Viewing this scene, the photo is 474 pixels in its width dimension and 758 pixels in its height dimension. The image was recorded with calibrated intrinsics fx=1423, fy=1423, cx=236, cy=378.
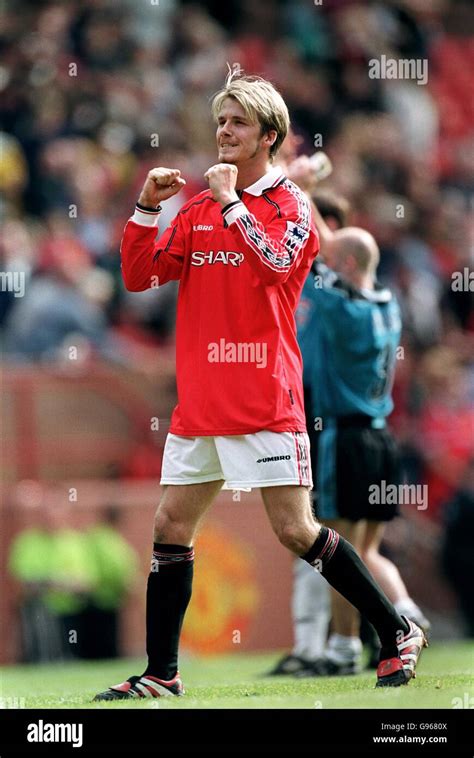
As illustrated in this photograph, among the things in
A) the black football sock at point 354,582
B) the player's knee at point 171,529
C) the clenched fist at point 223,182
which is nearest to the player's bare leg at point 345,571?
the black football sock at point 354,582

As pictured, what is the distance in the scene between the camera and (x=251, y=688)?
6559 millimetres

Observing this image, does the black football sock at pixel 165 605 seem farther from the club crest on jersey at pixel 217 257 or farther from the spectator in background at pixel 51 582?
the spectator in background at pixel 51 582

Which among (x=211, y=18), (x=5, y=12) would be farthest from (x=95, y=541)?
(x=211, y=18)

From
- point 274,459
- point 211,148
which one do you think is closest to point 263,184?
point 274,459

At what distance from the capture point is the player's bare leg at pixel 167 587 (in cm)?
585

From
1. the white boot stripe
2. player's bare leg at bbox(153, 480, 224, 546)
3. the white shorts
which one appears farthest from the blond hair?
the white boot stripe

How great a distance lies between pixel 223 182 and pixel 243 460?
1100 millimetres

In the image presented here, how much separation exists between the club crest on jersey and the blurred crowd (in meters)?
5.59

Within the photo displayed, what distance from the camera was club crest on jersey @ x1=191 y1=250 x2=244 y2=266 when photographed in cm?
573

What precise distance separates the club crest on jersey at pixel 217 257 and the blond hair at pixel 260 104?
534mm

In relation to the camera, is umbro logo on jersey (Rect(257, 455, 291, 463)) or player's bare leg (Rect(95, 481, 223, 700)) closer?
umbro logo on jersey (Rect(257, 455, 291, 463))

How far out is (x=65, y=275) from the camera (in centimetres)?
1186

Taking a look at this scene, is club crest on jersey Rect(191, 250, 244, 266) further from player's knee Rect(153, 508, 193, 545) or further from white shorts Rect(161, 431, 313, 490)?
player's knee Rect(153, 508, 193, 545)
